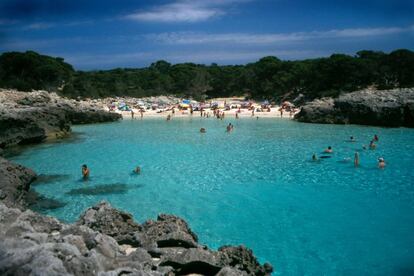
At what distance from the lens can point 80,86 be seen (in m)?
62.4

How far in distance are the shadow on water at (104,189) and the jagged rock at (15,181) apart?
1817 millimetres

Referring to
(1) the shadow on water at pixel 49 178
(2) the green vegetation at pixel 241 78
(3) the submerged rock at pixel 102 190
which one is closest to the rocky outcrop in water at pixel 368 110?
(2) the green vegetation at pixel 241 78

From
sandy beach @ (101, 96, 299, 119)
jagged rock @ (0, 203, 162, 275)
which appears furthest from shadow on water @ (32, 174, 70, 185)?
sandy beach @ (101, 96, 299, 119)

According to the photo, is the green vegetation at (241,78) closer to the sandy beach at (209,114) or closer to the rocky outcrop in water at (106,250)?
the sandy beach at (209,114)

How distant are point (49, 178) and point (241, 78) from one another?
167ft

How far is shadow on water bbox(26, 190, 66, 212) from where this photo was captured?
13.0 m

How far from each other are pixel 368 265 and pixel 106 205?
637cm

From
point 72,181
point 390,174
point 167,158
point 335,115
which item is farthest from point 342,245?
point 335,115

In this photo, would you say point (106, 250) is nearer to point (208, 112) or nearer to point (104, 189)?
point (104, 189)

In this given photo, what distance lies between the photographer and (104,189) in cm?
1546

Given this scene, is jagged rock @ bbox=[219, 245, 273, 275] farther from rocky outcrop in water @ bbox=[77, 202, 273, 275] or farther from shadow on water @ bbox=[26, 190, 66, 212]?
shadow on water @ bbox=[26, 190, 66, 212]

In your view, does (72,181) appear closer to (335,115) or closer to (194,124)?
(194,124)

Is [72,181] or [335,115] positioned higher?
[335,115]

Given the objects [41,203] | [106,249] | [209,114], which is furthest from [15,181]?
[209,114]
